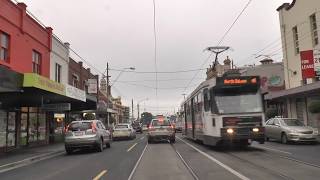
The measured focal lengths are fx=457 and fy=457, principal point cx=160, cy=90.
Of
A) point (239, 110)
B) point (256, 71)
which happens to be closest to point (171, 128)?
point (239, 110)

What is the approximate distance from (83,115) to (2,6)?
24.5m

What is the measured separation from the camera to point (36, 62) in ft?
104

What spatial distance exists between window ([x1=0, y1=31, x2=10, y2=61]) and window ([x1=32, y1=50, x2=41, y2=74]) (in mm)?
4284

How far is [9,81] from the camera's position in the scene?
19391 millimetres

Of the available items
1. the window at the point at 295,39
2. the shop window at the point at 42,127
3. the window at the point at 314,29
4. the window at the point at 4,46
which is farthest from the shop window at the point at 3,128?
the window at the point at 295,39

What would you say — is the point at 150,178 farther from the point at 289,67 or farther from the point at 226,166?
the point at 289,67

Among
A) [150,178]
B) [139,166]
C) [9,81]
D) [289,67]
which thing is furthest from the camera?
[289,67]

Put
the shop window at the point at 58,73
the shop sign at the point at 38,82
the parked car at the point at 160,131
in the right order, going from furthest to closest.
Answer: the shop window at the point at 58,73
the parked car at the point at 160,131
the shop sign at the point at 38,82

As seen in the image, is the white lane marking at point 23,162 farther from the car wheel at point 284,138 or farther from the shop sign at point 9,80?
the car wheel at point 284,138

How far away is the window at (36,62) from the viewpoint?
30980 mm

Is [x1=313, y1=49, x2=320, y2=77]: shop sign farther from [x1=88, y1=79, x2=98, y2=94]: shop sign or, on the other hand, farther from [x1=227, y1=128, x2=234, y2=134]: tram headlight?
[x1=88, y1=79, x2=98, y2=94]: shop sign

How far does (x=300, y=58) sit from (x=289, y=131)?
26.0ft

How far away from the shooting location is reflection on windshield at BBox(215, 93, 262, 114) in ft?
66.1

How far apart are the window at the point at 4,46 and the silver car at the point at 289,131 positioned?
1644 centimetres
